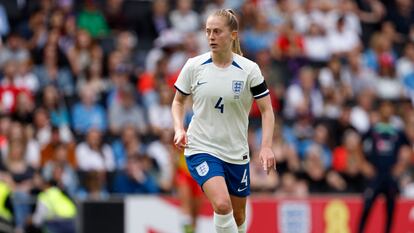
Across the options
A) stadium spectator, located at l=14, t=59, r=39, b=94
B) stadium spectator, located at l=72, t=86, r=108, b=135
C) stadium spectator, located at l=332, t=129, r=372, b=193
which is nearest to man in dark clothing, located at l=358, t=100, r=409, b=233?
stadium spectator, located at l=332, t=129, r=372, b=193

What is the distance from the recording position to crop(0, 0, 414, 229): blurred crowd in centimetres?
1770

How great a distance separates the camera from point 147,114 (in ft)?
63.7

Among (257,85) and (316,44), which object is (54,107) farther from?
(257,85)

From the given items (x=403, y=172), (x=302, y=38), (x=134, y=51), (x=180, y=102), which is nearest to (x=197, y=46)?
(x=134, y=51)

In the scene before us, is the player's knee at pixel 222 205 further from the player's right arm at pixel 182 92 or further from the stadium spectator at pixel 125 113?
the stadium spectator at pixel 125 113

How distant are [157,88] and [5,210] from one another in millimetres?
4974

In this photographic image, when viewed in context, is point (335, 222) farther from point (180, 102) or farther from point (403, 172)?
point (180, 102)

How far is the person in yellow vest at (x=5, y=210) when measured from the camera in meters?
15.4

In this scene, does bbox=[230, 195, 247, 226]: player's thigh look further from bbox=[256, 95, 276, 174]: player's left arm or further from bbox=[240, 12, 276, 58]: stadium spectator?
bbox=[240, 12, 276, 58]: stadium spectator

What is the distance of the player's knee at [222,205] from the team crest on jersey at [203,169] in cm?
33

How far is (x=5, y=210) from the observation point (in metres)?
15.4

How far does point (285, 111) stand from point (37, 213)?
20.9 ft

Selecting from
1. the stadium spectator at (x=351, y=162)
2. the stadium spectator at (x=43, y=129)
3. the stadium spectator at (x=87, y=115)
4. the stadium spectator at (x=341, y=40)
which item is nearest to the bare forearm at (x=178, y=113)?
the stadium spectator at (x=43, y=129)


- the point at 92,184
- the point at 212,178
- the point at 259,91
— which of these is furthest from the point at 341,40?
the point at 212,178
